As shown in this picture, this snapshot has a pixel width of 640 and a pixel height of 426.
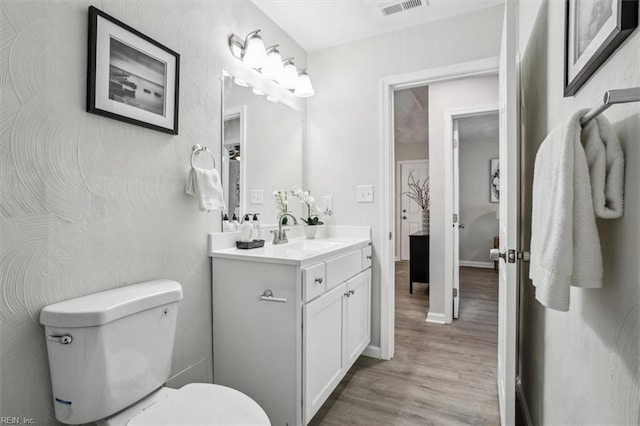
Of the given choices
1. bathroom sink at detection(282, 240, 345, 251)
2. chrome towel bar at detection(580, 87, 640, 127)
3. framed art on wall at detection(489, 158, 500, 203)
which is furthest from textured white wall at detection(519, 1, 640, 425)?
framed art on wall at detection(489, 158, 500, 203)

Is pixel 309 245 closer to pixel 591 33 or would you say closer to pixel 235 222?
pixel 235 222

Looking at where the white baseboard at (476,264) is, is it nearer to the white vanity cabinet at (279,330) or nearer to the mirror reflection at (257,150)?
the mirror reflection at (257,150)

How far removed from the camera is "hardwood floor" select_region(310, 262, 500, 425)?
173 cm

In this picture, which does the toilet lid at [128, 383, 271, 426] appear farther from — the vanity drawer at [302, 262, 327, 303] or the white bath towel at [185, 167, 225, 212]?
the white bath towel at [185, 167, 225, 212]

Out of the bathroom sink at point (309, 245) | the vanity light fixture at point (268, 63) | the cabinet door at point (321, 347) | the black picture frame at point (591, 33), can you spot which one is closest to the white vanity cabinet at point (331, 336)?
the cabinet door at point (321, 347)

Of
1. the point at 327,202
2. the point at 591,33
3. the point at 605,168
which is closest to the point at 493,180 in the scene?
the point at 327,202

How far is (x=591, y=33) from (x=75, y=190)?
5.03ft

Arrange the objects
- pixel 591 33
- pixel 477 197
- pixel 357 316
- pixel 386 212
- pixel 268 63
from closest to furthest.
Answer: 1. pixel 591 33
2. pixel 268 63
3. pixel 357 316
4. pixel 386 212
5. pixel 477 197

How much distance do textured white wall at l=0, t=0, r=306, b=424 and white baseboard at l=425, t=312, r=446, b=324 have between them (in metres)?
2.23

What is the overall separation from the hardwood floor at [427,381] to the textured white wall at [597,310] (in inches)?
20.2

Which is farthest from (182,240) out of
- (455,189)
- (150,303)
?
(455,189)

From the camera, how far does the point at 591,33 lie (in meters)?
0.74

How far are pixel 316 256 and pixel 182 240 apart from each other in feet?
2.06

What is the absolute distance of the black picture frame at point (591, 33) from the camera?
56cm
